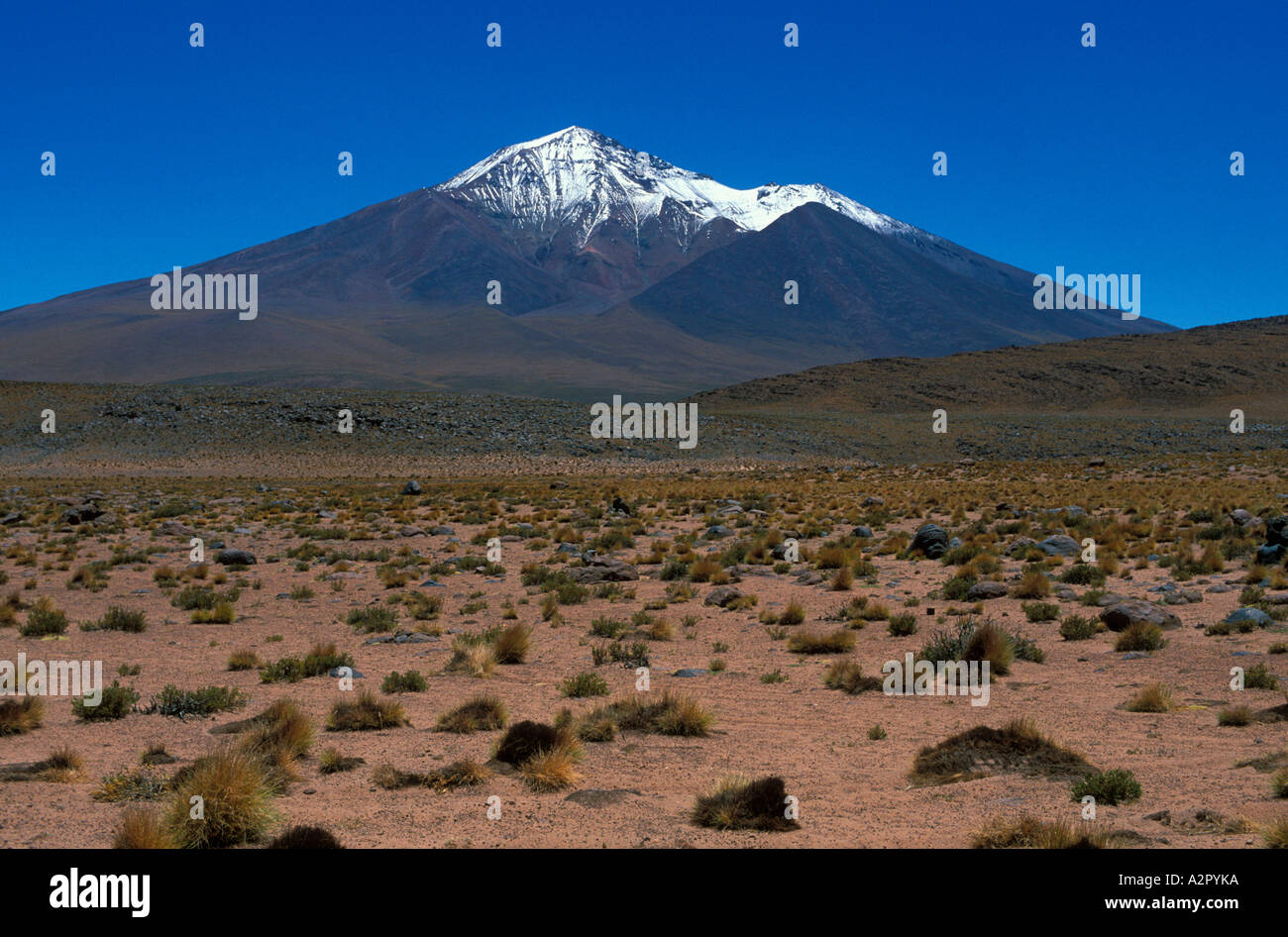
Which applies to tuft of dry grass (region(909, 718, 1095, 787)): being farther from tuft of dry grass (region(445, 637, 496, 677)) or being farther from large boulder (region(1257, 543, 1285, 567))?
large boulder (region(1257, 543, 1285, 567))

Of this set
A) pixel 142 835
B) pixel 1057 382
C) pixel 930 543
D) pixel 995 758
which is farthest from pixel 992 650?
pixel 1057 382

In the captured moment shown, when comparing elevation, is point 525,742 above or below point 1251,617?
below

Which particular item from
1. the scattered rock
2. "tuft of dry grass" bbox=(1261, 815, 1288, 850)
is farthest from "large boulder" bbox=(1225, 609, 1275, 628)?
the scattered rock

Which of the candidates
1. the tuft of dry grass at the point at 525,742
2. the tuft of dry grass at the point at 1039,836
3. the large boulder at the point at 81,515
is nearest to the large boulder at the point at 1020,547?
the tuft of dry grass at the point at 525,742

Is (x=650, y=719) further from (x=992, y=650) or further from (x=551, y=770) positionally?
(x=992, y=650)
